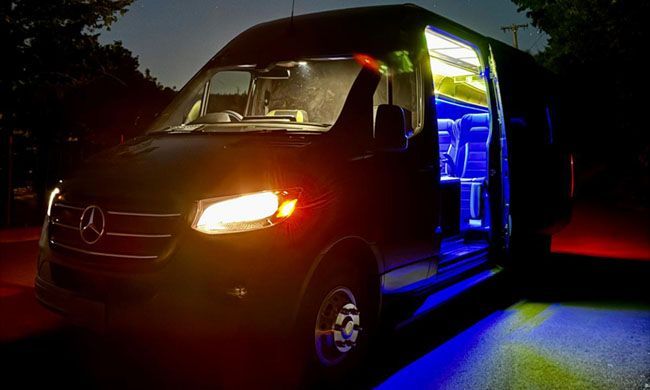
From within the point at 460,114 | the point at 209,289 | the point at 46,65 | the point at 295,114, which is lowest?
the point at 209,289

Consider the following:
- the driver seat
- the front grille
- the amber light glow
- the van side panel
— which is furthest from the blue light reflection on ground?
the driver seat

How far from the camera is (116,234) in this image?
340 cm

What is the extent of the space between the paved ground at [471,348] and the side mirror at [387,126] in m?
1.61

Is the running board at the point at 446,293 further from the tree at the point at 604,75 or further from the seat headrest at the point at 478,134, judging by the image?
the tree at the point at 604,75

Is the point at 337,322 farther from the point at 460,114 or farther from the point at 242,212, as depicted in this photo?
Result: the point at 460,114

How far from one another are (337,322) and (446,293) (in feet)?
6.55

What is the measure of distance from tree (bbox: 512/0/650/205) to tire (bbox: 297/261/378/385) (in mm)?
18158

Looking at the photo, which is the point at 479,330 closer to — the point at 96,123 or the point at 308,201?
the point at 308,201

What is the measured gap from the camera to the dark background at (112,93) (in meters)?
12.6

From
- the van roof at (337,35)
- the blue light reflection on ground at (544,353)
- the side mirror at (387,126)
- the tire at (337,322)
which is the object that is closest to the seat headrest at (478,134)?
the van roof at (337,35)

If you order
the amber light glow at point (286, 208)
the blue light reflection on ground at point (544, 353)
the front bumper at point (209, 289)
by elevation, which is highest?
the amber light glow at point (286, 208)

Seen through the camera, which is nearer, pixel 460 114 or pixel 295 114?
pixel 295 114

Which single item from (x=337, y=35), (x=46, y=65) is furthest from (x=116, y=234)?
(x=46, y=65)

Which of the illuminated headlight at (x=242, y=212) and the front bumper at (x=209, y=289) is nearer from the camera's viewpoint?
the front bumper at (x=209, y=289)
